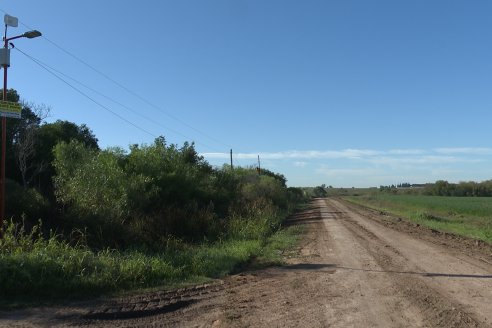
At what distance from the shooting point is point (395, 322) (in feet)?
24.8

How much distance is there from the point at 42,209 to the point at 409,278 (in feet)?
40.0

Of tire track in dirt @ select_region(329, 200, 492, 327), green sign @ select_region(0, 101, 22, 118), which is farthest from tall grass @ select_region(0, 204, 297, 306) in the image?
tire track in dirt @ select_region(329, 200, 492, 327)

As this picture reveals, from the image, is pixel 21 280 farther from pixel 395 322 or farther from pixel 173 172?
pixel 173 172

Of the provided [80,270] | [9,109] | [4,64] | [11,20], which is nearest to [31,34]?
[11,20]

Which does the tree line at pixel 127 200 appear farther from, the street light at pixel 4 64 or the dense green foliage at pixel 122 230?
the street light at pixel 4 64

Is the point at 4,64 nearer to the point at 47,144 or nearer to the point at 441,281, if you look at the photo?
the point at 441,281

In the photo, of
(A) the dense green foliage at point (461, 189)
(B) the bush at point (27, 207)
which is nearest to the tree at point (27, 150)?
(B) the bush at point (27, 207)

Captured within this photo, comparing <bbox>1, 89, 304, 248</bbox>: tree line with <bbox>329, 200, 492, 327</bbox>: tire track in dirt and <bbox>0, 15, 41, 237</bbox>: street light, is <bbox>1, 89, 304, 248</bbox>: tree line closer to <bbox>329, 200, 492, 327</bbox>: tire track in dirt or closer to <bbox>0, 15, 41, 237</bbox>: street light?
<bbox>0, 15, 41, 237</bbox>: street light

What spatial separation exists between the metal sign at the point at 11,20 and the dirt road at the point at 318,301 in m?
8.63

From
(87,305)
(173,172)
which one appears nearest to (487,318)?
(87,305)

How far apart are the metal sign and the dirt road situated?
8.63 m

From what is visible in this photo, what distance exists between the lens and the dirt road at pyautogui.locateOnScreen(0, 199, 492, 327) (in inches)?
302

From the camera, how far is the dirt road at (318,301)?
25.2 ft

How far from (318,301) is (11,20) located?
36.3 feet
